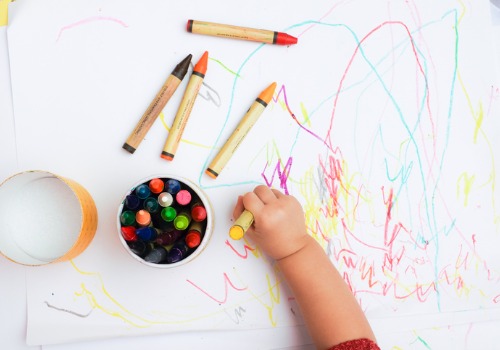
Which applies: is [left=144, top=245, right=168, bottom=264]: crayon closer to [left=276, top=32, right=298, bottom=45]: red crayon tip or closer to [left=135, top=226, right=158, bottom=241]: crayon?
[left=135, top=226, right=158, bottom=241]: crayon

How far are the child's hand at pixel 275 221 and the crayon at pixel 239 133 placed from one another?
0.04 m

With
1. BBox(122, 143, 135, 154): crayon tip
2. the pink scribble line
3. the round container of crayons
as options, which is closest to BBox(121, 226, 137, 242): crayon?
the round container of crayons

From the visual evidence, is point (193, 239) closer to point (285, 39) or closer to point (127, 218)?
point (127, 218)

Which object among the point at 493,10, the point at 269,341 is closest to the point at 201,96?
the point at 269,341

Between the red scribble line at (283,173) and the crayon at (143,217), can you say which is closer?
the crayon at (143,217)

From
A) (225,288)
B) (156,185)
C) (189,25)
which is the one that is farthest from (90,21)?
(225,288)

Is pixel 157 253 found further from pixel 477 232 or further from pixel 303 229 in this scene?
pixel 477 232

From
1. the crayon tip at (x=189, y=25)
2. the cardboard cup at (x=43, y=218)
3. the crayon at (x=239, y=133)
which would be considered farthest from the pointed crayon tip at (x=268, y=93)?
the cardboard cup at (x=43, y=218)

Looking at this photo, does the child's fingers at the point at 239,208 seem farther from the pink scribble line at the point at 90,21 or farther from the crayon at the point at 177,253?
the pink scribble line at the point at 90,21

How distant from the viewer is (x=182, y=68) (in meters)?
0.46

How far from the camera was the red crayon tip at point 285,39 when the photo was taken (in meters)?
0.49

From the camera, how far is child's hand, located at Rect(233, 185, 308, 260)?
45cm

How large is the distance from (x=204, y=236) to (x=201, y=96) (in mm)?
166

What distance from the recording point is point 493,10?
0.56 meters
